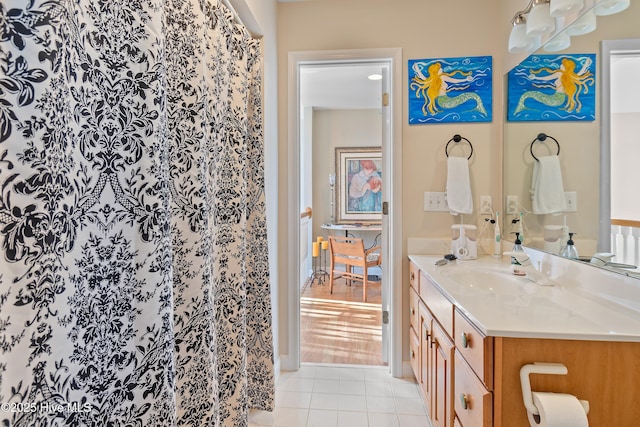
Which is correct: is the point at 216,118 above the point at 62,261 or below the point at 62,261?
above

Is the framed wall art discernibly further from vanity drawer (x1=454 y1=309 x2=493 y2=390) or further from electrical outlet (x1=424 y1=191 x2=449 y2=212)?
vanity drawer (x1=454 y1=309 x2=493 y2=390)

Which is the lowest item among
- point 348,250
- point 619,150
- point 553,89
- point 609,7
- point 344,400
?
point 344,400

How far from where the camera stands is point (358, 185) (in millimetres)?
4973

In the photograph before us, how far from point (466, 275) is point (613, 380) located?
2.68 ft

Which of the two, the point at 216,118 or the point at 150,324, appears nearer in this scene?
the point at 150,324

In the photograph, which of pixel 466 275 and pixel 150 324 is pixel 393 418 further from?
pixel 150 324

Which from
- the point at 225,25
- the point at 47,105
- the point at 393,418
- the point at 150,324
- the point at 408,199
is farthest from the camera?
the point at 408,199

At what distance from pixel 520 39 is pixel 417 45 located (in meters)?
0.64

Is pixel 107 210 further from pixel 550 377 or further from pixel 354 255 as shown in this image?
pixel 354 255

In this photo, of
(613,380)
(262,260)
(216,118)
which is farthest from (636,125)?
(262,260)

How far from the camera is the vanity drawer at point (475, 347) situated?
948 millimetres

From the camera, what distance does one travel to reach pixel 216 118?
3.71 ft

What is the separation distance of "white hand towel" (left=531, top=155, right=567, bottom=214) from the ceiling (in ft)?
5.91

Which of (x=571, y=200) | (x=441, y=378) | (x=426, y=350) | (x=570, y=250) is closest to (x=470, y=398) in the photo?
(x=441, y=378)
